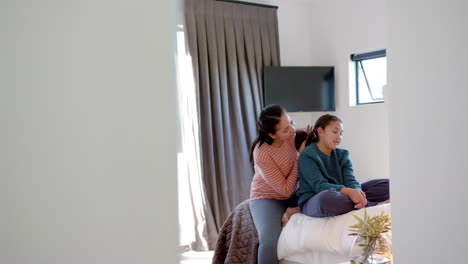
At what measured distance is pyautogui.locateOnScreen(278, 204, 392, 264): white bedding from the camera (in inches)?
88.0

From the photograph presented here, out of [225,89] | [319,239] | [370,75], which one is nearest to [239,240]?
[319,239]

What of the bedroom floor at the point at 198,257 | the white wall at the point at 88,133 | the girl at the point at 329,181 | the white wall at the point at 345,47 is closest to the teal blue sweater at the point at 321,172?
the girl at the point at 329,181

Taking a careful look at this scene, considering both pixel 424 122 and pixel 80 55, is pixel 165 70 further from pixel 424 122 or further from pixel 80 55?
pixel 424 122

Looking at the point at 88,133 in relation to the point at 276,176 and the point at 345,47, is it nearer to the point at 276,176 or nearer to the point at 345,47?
the point at 276,176

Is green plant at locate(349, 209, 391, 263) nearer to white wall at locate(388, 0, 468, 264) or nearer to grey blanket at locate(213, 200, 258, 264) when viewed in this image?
white wall at locate(388, 0, 468, 264)

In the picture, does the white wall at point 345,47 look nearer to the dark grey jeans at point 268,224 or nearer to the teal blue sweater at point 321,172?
the teal blue sweater at point 321,172

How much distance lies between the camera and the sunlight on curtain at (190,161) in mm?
4176

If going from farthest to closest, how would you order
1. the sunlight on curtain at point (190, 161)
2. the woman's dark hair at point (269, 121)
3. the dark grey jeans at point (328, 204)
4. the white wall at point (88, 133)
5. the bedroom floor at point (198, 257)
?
the sunlight on curtain at point (190, 161), the bedroom floor at point (198, 257), the woman's dark hair at point (269, 121), the dark grey jeans at point (328, 204), the white wall at point (88, 133)

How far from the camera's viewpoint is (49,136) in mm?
397

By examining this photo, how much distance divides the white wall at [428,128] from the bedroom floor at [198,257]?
2.54m

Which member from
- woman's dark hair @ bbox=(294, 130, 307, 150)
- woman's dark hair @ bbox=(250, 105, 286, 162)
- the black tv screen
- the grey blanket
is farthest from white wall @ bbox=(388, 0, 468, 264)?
the black tv screen

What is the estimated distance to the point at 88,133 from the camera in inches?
16.1

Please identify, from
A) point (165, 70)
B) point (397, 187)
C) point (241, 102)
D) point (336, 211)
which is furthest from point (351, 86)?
point (165, 70)

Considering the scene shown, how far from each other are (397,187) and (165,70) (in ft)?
3.75
